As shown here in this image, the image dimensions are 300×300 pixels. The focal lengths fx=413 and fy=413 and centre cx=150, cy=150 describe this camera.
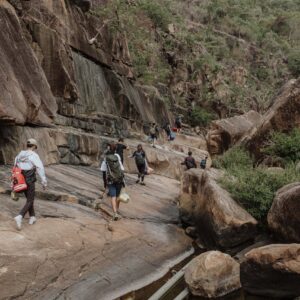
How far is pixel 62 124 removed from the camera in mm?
20703

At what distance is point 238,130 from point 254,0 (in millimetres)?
71687

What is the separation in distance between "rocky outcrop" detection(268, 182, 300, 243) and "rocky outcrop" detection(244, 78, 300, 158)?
7584mm

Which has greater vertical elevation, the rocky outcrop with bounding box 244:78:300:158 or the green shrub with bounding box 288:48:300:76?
the green shrub with bounding box 288:48:300:76

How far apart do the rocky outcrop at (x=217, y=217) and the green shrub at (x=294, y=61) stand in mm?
62784

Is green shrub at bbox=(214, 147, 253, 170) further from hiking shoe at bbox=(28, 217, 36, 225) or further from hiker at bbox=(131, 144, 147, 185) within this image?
hiking shoe at bbox=(28, 217, 36, 225)

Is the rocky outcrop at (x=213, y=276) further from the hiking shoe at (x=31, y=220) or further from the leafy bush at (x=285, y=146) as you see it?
the leafy bush at (x=285, y=146)

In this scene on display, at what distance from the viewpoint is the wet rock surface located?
697 cm

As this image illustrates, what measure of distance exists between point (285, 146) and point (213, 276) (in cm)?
924

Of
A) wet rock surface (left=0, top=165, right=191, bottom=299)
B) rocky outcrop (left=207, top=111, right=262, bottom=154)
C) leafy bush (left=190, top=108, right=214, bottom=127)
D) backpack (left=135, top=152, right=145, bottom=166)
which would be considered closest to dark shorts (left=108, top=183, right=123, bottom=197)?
Answer: wet rock surface (left=0, top=165, right=191, bottom=299)

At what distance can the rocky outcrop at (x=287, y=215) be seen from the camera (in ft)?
29.2

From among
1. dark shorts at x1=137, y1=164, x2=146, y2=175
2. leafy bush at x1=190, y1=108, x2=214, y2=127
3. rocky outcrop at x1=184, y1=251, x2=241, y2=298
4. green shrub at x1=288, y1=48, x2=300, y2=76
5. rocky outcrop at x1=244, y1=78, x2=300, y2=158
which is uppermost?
green shrub at x1=288, y1=48, x2=300, y2=76

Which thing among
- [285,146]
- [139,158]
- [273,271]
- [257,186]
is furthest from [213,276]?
[285,146]

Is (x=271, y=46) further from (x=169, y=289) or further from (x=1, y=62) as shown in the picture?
(x=169, y=289)

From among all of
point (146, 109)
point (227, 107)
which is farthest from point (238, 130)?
point (227, 107)
